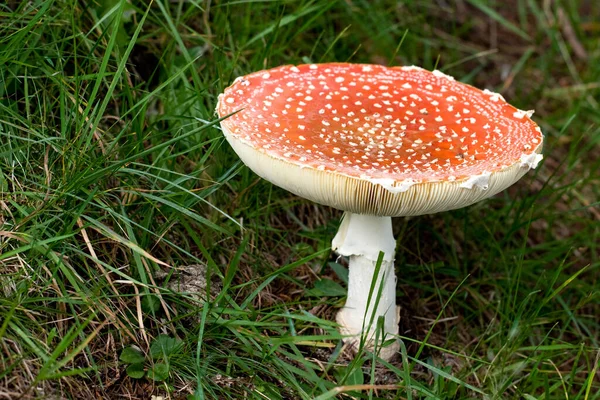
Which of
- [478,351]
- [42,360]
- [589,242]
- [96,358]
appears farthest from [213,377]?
[589,242]

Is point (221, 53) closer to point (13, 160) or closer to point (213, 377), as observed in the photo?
point (13, 160)

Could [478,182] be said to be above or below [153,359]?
above

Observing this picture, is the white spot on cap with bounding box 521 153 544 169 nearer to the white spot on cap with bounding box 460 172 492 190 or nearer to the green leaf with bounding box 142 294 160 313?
the white spot on cap with bounding box 460 172 492 190

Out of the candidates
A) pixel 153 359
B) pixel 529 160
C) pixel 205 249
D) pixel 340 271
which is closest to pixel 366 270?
pixel 340 271

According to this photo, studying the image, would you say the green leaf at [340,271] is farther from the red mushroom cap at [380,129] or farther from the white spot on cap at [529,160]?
the white spot on cap at [529,160]

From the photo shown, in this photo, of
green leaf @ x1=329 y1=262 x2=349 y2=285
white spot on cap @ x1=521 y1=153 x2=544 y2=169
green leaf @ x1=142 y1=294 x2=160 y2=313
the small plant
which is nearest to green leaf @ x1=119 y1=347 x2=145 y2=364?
the small plant

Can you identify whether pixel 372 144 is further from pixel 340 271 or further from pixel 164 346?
pixel 164 346

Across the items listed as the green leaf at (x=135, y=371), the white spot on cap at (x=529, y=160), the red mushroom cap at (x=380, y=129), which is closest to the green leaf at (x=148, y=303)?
the green leaf at (x=135, y=371)
